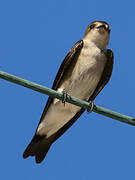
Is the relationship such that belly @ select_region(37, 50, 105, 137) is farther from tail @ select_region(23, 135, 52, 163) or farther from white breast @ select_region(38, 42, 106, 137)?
tail @ select_region(23, 135, 52, 163)

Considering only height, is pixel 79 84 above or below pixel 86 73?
below

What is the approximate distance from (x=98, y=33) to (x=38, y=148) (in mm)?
1806

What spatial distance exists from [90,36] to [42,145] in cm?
164

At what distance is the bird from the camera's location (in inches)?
268

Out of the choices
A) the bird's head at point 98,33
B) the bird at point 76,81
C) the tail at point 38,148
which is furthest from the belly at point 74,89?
the bird's head at point 98,33

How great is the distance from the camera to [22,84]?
4379mm

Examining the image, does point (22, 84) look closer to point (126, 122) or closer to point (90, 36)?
point (126, 122)

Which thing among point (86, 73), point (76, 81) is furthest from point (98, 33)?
Answer: point (76, 81)

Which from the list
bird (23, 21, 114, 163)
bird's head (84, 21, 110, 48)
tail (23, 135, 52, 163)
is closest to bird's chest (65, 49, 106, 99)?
bird (23, 21, 114, 163)

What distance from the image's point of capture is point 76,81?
22.3 ft

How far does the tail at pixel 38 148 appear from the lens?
6750 millimetres

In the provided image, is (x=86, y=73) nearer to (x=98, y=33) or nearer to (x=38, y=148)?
(x=98, y=33)

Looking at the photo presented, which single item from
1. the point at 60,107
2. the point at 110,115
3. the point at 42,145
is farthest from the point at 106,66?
the point at 110,115

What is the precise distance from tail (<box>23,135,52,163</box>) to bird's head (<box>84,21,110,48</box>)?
1.50 meters
